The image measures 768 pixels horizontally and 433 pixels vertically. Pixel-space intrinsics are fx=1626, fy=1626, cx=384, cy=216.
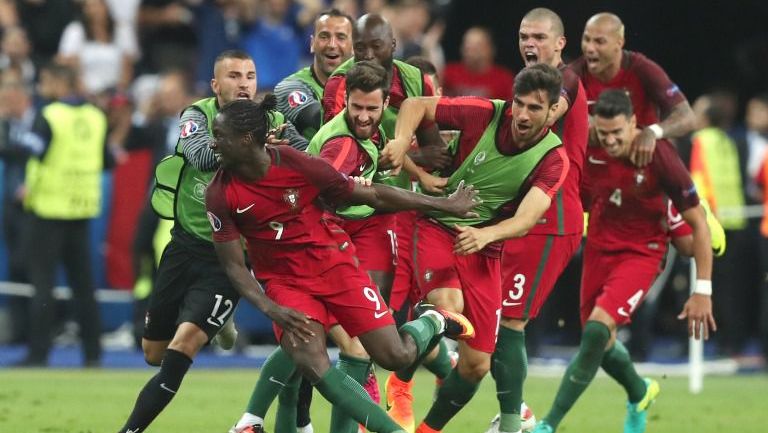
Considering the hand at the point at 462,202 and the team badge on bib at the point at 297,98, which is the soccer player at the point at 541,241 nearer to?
the hand at the point at 462,202

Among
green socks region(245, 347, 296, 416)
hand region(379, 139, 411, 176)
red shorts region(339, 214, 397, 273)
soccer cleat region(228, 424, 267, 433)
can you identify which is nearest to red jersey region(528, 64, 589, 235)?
red shorts region(339, 214, 397, 273)

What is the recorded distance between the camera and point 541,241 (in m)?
10.8

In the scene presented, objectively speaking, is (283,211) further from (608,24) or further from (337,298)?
(608,24)

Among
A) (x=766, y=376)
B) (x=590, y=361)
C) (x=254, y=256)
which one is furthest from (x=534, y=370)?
(x=254, y=256)

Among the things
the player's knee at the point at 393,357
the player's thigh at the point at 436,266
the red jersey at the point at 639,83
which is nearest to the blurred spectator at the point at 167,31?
the red jersey at the point at 639,83

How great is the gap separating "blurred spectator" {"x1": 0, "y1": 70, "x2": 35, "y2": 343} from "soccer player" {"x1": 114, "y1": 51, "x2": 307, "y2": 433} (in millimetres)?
6638

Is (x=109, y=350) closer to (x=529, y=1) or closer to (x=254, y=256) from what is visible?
(x=529, y=1)

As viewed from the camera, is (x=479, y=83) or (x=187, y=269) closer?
(x=187, y=269)

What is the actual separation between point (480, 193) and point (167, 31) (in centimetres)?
1014

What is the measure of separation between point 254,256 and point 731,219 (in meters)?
A: 10.3

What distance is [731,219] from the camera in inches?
725

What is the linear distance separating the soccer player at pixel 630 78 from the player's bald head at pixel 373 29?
180 centimetres

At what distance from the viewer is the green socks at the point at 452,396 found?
10148 millimetres

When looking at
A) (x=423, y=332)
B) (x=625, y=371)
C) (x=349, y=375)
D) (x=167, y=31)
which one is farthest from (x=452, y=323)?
(x=167, y=31)
